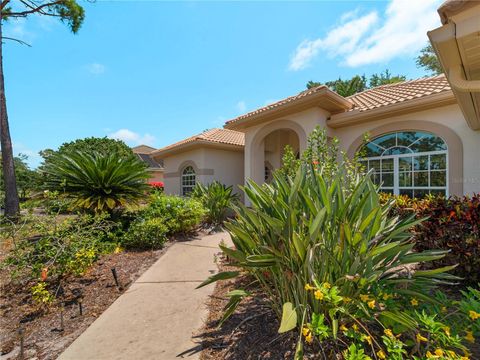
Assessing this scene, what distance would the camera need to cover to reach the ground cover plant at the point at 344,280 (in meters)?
1.82

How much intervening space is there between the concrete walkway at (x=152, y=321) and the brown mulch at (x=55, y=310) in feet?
0.66

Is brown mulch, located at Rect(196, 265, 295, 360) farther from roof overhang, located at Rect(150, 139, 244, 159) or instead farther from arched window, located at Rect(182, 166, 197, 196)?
arched window, located at Rect(182, 166, 197, 196)

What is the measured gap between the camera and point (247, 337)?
242 cm

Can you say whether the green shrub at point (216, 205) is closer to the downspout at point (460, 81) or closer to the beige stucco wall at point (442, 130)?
the beige stucco wall at point (442, 130)

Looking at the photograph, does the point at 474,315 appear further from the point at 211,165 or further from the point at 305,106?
the point at 211,165

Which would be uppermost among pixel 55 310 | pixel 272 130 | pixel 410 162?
pixel 272 130

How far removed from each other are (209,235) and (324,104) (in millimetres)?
5993

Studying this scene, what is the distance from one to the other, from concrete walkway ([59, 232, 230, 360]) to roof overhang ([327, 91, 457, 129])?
6934 mm

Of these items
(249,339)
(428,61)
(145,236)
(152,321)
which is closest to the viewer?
(249,339)

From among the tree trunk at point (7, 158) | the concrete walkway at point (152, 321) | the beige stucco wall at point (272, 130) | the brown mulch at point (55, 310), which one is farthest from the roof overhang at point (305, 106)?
the tree trunk at point (7, 158)

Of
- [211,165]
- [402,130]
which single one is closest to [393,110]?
[402,130]

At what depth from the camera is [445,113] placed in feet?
23.2

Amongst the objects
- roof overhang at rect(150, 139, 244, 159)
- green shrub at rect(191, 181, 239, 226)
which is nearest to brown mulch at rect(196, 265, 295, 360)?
green shrub at rect(191, 181, 239, 226)

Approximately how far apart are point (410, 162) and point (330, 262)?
25.0 feet
